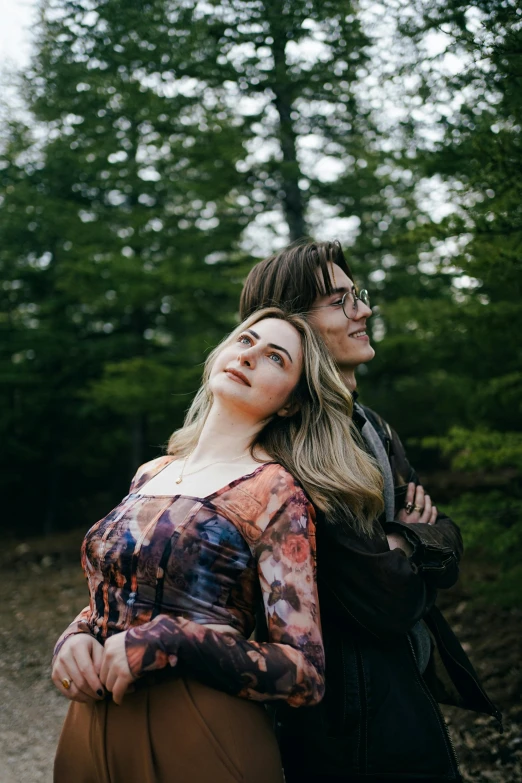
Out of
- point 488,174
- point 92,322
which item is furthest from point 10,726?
point 92,322

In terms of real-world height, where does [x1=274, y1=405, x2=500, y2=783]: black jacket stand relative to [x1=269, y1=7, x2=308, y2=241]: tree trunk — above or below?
below

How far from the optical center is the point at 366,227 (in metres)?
9.07

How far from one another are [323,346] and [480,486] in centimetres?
827

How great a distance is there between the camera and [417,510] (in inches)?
91.1

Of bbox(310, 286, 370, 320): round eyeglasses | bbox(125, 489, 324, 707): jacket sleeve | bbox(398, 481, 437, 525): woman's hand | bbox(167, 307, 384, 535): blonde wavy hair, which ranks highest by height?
bbox(310, 286, 370, 320): round eyeglasses

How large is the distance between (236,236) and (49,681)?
6.24m

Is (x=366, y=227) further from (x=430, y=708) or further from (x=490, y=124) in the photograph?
(x=430, y=708)

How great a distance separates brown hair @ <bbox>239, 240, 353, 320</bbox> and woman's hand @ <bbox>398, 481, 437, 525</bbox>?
78 centimetres

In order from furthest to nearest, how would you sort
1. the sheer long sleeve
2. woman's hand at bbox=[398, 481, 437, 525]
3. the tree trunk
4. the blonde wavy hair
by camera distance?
1. the tree trunk
2. woman's hand at bbox=[398, 481, 437, 525]
3. the blonde wavy hair
4. the sheer long sleeve

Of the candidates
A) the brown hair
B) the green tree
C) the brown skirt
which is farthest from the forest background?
the brown skirt

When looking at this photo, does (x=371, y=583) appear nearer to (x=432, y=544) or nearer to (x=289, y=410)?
(x=432, y=544)

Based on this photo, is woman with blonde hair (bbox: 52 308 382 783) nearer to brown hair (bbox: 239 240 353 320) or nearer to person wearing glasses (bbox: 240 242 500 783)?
person wearing glasses (bbox: 240 242 500 783)

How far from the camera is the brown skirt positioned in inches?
66.6

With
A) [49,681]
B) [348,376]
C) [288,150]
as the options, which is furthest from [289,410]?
[288,150]
